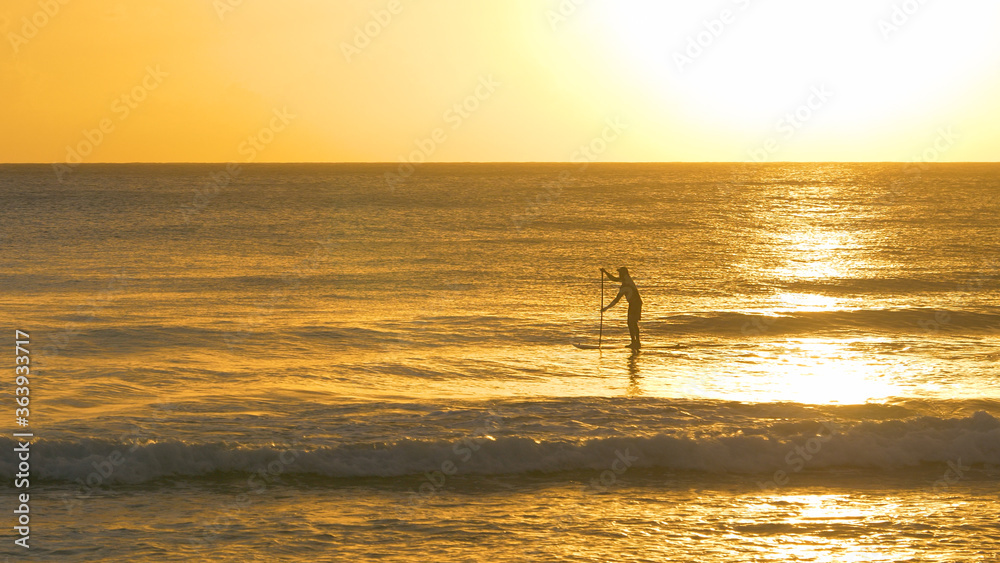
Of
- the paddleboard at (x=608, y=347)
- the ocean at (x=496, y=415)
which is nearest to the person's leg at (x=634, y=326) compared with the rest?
the ocean at (x=496, y=415)

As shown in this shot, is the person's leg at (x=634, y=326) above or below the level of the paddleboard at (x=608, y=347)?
above

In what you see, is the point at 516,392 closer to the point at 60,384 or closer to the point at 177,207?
the point at 60,384

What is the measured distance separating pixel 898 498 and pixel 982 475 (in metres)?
1.57

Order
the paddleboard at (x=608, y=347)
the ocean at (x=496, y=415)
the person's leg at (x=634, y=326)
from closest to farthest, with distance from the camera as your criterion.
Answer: the ocean at (x=496, y=415), the person's leg at (x=634, y=326), the paddleboard at (x=608, y=347)

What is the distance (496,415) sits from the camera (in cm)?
1122

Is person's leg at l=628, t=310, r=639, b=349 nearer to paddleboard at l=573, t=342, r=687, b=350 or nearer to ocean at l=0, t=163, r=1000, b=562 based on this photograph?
ocean at l=0, t=163, r=1000, b=562

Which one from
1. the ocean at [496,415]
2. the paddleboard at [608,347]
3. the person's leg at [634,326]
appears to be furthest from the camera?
the paddleboard at [608,347]

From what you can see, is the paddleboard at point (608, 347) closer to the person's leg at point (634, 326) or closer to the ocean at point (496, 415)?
the ocean at point (496, 415)

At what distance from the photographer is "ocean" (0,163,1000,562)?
7676 mm

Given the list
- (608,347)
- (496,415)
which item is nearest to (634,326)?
Answer: (608,347)

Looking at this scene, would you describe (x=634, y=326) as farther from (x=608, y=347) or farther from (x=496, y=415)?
(x=496, y=415)

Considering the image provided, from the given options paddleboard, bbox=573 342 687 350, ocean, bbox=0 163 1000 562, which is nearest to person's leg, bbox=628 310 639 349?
ocean, bbox=0 163 1000 562

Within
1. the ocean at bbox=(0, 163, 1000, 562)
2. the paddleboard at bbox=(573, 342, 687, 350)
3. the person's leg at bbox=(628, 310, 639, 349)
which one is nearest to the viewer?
the ocean at bbox=(0, 163, 1000, 562)

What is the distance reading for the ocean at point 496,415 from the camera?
7.68 m
